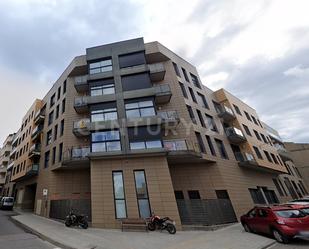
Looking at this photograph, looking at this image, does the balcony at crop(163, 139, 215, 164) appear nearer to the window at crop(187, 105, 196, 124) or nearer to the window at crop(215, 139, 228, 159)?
the window at crop(187, 105, 196, 124)

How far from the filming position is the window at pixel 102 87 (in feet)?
64.1

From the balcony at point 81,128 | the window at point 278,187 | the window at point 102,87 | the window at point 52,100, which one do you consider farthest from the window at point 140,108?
the window at point 278,187

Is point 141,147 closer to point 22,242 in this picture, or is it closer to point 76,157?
point 76,157

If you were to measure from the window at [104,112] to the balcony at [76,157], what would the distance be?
115 inches

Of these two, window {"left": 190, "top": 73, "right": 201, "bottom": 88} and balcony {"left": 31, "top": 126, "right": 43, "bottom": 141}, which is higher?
window {"left": 190, "top": 73, "right": 201, "bottom": 88}

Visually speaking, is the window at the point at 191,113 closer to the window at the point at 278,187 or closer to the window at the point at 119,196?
the window at the point at 119,196

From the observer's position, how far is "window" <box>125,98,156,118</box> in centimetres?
1791

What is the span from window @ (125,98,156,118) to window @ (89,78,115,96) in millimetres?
2536

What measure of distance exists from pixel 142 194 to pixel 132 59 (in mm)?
13775

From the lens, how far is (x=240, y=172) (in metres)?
21.2

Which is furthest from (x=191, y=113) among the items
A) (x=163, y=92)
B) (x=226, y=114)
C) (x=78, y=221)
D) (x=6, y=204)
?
(x=6, y=204)

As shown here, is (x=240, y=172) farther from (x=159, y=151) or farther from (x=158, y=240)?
(x=158, y=240)

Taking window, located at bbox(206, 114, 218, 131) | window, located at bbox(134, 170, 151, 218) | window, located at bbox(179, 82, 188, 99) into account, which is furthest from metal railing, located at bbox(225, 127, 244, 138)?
window, located at bbox(134, 170, 151, 218)

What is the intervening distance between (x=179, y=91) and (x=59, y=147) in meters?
14.0
